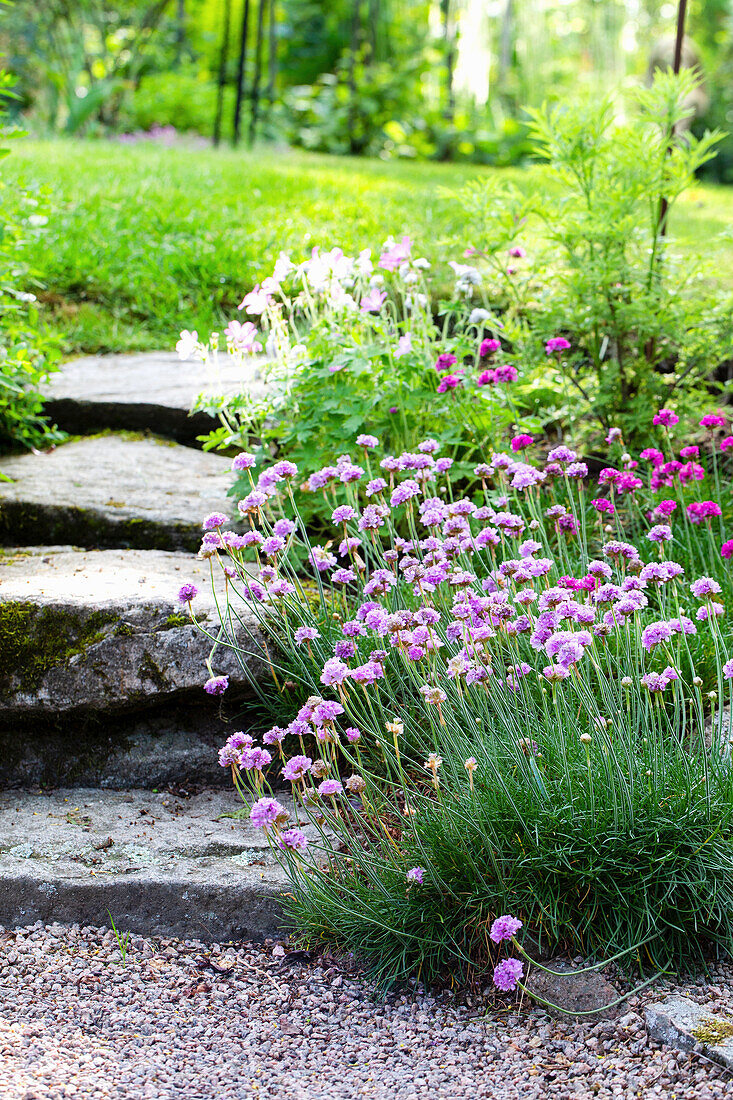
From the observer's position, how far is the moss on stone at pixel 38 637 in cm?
271

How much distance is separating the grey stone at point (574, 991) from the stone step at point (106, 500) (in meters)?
2.00

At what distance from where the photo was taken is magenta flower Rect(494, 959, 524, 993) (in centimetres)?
180

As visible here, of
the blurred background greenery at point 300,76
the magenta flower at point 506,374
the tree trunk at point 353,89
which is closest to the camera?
the magenta flower at point 506,374

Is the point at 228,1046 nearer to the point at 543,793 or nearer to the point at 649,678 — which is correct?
the point at 543,793

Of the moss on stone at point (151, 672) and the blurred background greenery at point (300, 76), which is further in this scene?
the blurred background greenery at point (300, 76)

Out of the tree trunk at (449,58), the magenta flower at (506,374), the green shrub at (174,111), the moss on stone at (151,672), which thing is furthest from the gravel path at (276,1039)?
the green shrub at (174,111)

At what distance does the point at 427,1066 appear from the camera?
5.92 feet

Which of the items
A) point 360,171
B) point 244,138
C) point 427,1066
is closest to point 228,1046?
point 427,1066

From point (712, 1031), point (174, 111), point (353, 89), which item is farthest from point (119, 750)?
point (174, 111)

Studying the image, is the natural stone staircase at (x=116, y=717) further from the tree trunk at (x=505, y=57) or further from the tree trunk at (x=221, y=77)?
the tree trunk at (x=505, y=57)

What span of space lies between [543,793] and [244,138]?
12608 millimetres

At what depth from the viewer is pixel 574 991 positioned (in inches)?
76.1

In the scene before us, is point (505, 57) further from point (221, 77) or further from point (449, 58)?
point (221, 77)

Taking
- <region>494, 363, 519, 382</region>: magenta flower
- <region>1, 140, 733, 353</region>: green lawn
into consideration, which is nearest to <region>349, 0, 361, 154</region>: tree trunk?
<region>1, 140, 733, 353</region>: green lawn
